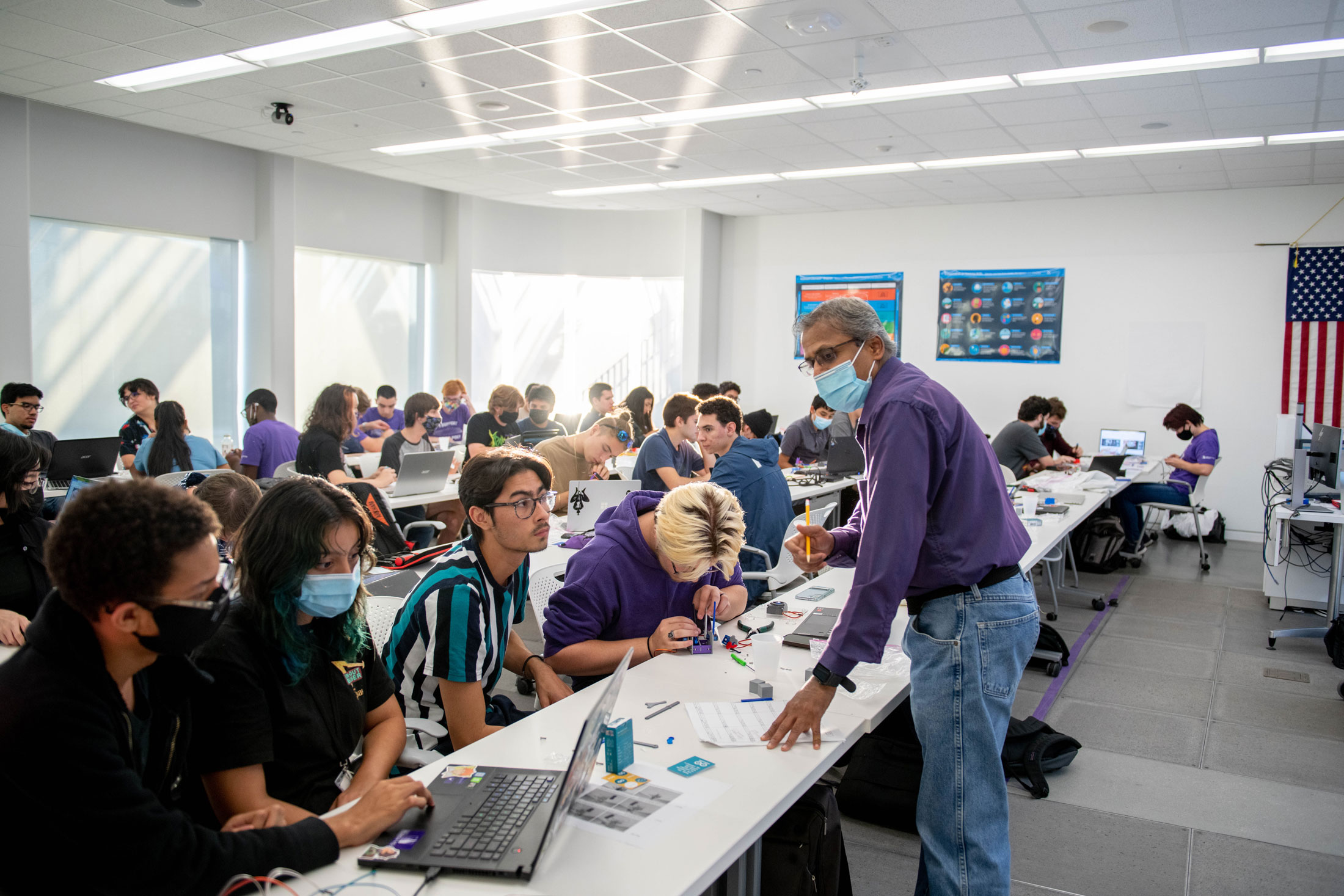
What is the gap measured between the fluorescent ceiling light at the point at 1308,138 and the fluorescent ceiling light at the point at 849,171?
112 inches

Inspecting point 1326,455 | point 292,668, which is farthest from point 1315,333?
point 292,668

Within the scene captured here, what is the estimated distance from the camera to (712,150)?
26.1 ft

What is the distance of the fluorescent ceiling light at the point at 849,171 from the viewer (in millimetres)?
8477

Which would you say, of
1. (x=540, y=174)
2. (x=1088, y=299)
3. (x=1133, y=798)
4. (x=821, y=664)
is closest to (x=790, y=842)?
(x=821, y=664)

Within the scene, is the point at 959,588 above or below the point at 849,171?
below

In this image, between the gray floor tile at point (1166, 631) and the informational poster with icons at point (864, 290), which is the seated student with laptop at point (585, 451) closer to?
the gray floor tile at point (1166, 631)

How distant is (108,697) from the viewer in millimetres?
1275

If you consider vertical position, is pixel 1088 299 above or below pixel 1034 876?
above

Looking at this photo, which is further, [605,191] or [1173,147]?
[605,191]

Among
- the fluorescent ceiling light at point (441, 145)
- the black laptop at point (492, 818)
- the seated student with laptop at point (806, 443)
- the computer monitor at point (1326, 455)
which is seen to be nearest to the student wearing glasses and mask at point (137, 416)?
the fluorescent ceiling light at point (441, 145)

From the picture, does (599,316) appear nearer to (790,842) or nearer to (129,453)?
(129,453)

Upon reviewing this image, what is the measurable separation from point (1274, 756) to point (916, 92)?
449 centimetres

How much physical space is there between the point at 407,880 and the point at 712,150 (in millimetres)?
7376

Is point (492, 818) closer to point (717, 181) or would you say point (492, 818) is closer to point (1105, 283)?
point (717, 181)
